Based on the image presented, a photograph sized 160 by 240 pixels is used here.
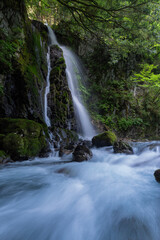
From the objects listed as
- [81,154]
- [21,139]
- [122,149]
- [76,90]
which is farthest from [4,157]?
[76,90]

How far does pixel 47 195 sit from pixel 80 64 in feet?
43.4

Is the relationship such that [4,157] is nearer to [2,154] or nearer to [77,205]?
[2,154]

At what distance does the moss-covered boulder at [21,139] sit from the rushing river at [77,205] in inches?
33.0

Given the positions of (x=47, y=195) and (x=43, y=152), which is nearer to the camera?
(x=47, y=195)

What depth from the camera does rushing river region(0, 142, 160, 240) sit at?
1471 mm

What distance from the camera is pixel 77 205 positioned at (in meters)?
2.04

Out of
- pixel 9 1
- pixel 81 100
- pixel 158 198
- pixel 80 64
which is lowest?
pixel 158 198

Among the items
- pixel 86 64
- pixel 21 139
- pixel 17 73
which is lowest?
pixel 21 139

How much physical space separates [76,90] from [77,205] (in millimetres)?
9963

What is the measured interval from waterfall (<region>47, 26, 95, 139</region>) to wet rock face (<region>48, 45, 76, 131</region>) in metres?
1.12

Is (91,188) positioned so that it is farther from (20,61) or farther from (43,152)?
(20,61)

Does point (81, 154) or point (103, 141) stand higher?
point (103, 141)

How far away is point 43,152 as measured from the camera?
17.4 feet

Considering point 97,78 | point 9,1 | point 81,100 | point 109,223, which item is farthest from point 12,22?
point 97,78
